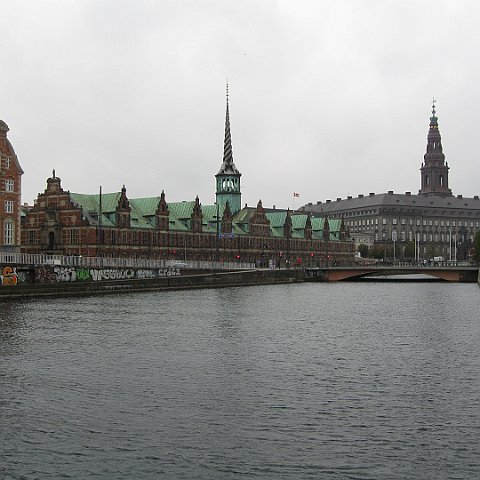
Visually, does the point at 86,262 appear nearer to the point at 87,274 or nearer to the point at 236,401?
the point at 87,274

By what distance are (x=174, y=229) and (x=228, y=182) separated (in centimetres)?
3566

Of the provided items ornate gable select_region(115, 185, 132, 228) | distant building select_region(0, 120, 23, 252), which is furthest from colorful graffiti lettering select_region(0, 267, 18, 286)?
ornate gable select_region(115, 185, 132, 228)

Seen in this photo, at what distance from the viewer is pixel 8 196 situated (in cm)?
8781

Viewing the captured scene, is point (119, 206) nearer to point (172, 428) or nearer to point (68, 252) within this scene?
point (68, 252)

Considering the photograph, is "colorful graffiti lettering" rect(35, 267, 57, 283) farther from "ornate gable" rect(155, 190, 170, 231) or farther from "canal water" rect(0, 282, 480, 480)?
"ornate gable" rect(155, 190, 170, 231)

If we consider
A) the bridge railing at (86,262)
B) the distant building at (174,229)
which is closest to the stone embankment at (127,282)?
Result: the bridge railing at (86,262)

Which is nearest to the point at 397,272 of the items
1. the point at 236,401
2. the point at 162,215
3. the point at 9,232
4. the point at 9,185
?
Result: the point at 162,215

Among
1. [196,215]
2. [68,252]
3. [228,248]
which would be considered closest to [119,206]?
[68,252]

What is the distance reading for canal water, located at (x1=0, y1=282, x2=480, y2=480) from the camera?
769 inches

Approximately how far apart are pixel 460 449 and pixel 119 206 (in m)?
109

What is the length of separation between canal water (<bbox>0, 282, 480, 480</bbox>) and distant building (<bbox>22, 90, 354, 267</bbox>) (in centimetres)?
5852

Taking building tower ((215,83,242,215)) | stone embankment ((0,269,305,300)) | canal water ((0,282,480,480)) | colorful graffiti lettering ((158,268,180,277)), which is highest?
building tower ((215,83,242,215))

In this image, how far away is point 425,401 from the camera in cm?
2633

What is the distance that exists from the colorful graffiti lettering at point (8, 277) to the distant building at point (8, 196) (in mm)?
16088
